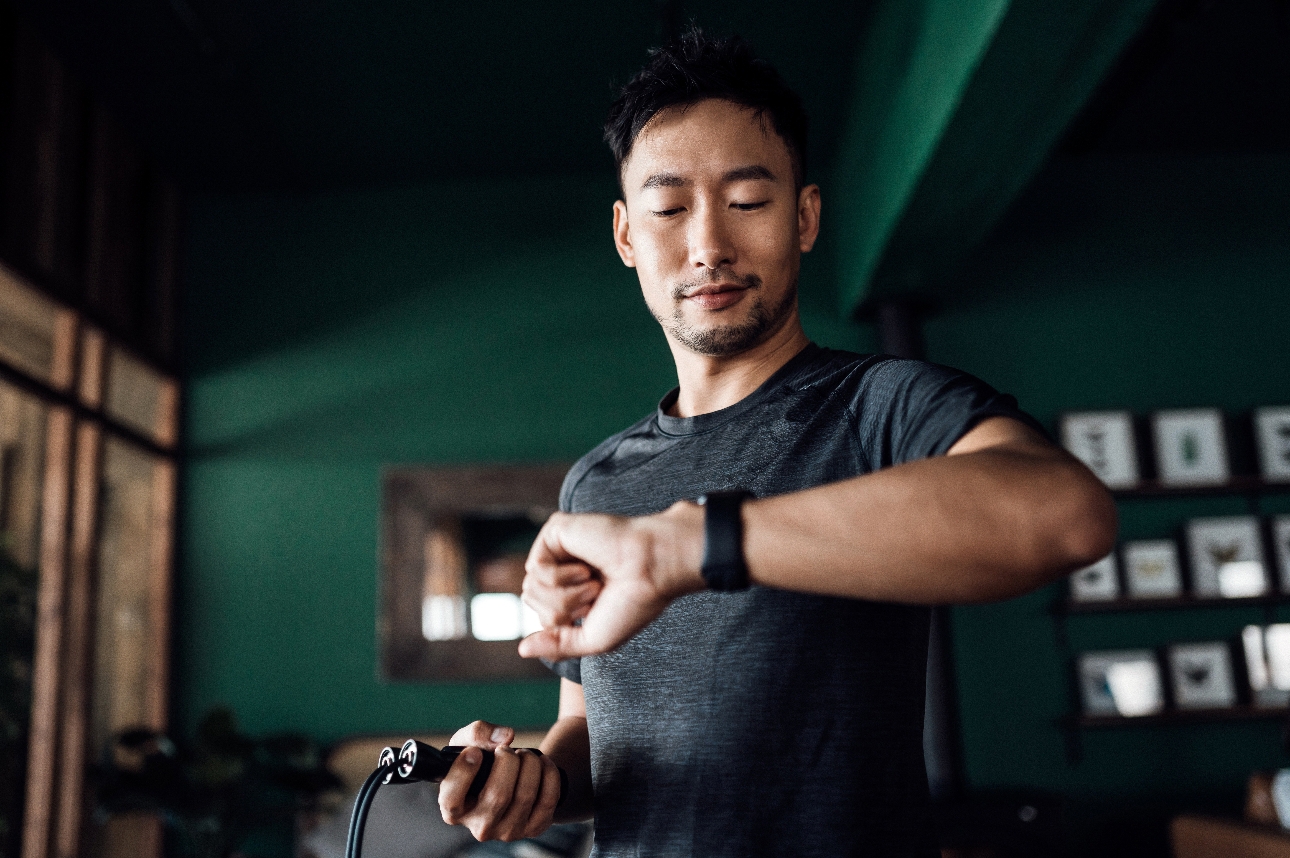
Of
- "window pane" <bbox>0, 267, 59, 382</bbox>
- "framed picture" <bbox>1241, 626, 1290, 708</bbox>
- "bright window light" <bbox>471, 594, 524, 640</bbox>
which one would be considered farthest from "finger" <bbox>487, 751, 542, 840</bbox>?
"framed picture" <bbox>1241, 626, 1290, 708</bbox>

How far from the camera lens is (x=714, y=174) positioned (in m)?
0.95

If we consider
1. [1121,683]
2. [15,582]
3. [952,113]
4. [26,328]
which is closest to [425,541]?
[15,582]

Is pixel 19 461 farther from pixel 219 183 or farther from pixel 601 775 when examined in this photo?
pixel 601 775

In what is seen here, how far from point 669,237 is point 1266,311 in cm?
452

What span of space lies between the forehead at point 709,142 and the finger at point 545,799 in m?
0.60

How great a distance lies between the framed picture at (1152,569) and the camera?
13.5ft

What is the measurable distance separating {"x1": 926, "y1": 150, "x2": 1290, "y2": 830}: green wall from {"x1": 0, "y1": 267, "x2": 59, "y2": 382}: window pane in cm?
363

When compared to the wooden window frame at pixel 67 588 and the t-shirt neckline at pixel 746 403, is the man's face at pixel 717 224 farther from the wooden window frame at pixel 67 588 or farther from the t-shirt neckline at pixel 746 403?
the wooden window frame at pixel 67 588

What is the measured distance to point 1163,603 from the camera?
4.07 meters

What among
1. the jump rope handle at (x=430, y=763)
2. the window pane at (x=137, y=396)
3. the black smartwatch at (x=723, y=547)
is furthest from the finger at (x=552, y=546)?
the window pane at (x=137, y=396)

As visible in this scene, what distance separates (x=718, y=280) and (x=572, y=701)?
0.55 m

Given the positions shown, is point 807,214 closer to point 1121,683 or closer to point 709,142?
point 709,142

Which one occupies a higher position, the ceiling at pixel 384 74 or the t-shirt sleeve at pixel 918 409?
the ceiling at pixel 384 74

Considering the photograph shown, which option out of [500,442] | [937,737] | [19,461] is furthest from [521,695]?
[19,461]
